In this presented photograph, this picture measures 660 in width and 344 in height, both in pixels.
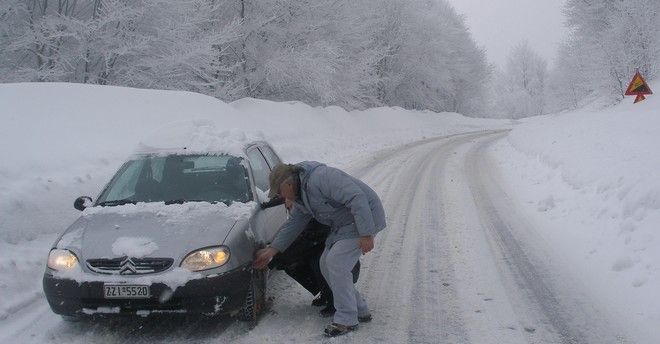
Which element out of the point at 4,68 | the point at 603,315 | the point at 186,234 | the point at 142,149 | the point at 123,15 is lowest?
the point at 603,315

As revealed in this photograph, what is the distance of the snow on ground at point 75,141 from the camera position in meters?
5.64

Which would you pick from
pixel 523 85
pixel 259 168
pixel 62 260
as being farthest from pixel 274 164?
pixel 523 85

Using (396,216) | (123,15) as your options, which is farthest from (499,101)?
(396,216)

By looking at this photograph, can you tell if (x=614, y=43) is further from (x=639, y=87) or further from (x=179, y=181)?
(x=179, y=181)

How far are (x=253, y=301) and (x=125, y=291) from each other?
3.26 feet

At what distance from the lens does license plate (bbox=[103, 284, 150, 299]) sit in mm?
3713

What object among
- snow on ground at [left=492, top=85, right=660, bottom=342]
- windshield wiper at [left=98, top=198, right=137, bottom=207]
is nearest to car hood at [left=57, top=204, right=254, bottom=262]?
windshield wiper at [left=98, top=198, right=137, bottom=207]

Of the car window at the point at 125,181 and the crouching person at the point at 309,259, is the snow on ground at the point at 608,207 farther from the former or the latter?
the car window at the point at 125,181

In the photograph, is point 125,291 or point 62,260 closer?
point 125,291

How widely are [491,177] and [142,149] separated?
8959mm

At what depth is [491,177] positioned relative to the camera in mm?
12188

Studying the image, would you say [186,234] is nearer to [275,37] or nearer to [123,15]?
[123,15]

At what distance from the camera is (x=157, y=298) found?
3.73 metres

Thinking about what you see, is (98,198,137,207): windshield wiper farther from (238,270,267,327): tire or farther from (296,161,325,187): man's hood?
(296,161,325,187): man's hood
